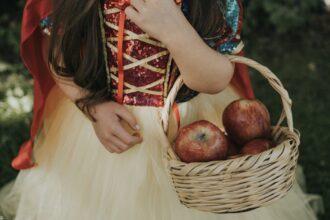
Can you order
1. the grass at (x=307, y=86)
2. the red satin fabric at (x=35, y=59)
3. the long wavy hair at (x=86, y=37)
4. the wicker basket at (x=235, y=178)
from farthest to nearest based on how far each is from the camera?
1. the grass at (x=307, y=86)
2. the red satin fabric at (x=35, y=59)
3. the long wavy hair at (x=86, y=37)
4. the wicker basket at (x=235, y=178)

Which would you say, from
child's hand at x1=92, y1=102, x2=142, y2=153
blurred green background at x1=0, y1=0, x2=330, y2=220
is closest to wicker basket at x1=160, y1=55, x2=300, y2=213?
child's hand at x1=92, y1=102, x2=142, y2=153

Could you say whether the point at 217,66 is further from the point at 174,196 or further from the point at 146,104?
the point at 174,196

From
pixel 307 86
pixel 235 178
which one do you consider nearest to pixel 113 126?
pixel 235 178

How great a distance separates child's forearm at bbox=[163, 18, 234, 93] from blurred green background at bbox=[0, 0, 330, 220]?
97cm

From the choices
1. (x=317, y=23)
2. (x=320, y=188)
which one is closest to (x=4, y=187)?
(x=320, y=188)

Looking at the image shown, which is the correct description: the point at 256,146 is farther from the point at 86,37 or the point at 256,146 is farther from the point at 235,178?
the point at 86,37

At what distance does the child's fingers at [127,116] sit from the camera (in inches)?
54.1

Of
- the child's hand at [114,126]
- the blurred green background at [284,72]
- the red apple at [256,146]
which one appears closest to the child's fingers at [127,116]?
the child's hand at [114,126]

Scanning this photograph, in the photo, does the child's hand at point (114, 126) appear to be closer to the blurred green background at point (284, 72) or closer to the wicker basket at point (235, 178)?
the wicker basket at point (235, 178)

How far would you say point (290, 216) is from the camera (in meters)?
1.72

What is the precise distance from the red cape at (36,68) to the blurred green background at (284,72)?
58cm

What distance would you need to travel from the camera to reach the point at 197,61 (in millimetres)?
1215

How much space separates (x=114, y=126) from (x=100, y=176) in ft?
0.57

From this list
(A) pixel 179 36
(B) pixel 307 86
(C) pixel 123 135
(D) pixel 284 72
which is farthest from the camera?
(D) pixel 284 72
